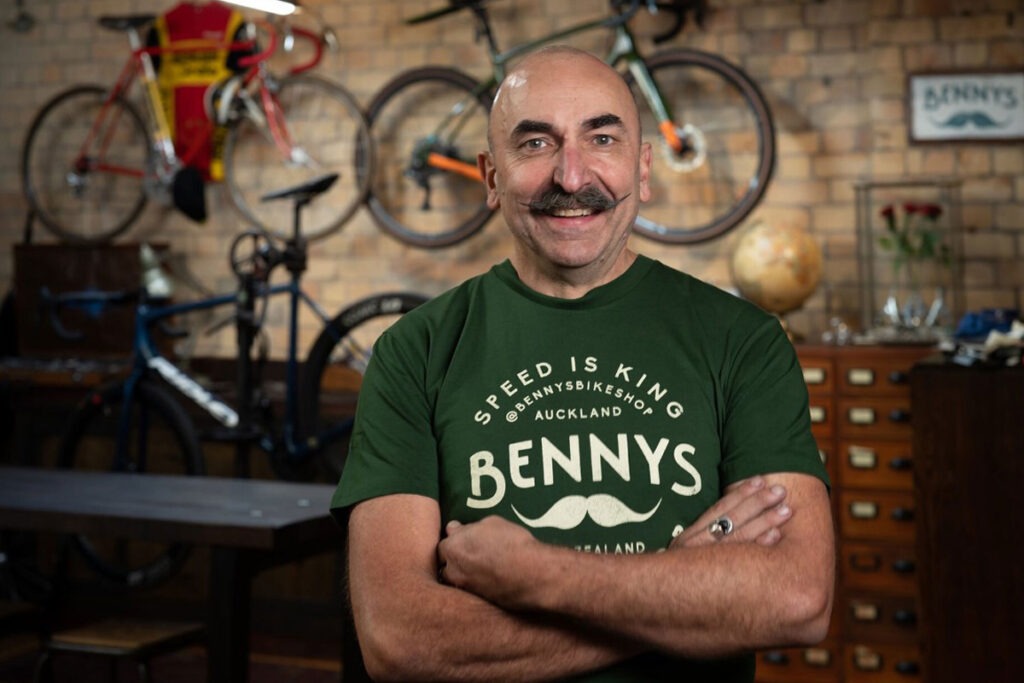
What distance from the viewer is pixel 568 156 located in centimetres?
170

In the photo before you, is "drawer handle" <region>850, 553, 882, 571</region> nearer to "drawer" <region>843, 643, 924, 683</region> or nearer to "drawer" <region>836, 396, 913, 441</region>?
"drawer" <region>843, 643, 924, 683</region>

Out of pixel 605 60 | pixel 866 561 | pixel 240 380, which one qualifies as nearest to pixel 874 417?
pixel 866 561

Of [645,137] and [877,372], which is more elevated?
[645,137]

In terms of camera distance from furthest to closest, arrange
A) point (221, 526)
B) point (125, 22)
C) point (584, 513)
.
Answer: point (125, 22) → point (221, 526) → point (584, 513)

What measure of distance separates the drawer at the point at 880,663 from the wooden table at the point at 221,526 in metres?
2.03

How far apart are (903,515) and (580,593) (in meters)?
2.94

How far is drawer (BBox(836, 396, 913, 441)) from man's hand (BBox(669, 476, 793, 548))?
2.73 metres

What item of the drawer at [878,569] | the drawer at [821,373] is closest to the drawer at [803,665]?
the drawer at [878,569]

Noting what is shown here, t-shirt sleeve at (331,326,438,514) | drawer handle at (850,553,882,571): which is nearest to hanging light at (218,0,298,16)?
t-shirt sleeve at (331,326,438,514)

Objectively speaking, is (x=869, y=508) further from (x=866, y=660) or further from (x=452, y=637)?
(x=452, y=637)

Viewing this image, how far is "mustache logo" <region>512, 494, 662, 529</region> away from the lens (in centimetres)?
162

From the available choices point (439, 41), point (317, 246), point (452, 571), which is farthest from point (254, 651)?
point (452, 571)

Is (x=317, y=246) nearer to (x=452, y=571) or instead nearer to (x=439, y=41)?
(x=439, y=41)

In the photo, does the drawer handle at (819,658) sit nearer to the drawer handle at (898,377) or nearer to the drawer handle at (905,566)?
the drawer handle at (905,566)
